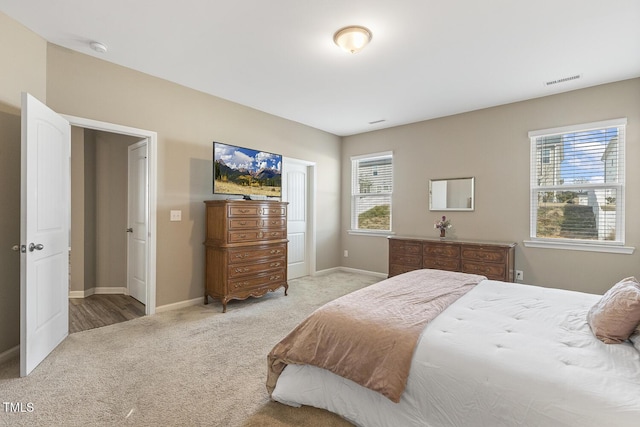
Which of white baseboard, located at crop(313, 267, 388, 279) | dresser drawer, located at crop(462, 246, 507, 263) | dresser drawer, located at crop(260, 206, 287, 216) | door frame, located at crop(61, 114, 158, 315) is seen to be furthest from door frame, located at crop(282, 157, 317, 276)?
door frame, located at crop(61, 114, 158, 315)

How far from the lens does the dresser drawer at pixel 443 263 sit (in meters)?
4.18

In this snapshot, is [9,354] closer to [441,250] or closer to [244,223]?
[244,223]

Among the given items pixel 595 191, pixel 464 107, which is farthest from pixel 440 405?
pixel 464 107

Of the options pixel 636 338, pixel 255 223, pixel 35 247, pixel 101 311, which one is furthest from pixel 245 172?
pixel 636 338

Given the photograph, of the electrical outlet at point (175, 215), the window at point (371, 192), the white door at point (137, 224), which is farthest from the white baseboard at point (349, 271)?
the white door at point (137, 224)

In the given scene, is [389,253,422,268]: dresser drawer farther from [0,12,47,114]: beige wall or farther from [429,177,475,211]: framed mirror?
[0,12,47,114]: beige wall

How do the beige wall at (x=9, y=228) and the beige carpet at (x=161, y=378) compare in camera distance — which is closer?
the beige carpet at (x=161, y=378)

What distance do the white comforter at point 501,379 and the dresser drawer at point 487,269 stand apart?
1.98 m

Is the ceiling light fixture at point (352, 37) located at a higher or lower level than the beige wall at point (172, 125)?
higher

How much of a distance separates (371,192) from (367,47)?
10.6ft

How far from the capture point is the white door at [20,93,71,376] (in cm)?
219

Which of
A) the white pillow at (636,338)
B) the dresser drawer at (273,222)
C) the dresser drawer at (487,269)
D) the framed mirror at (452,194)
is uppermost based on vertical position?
the framed mirror at (452,194)

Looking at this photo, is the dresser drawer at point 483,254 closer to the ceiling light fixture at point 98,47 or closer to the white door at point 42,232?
the white door at point 42,232

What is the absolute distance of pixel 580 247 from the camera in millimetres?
3693
